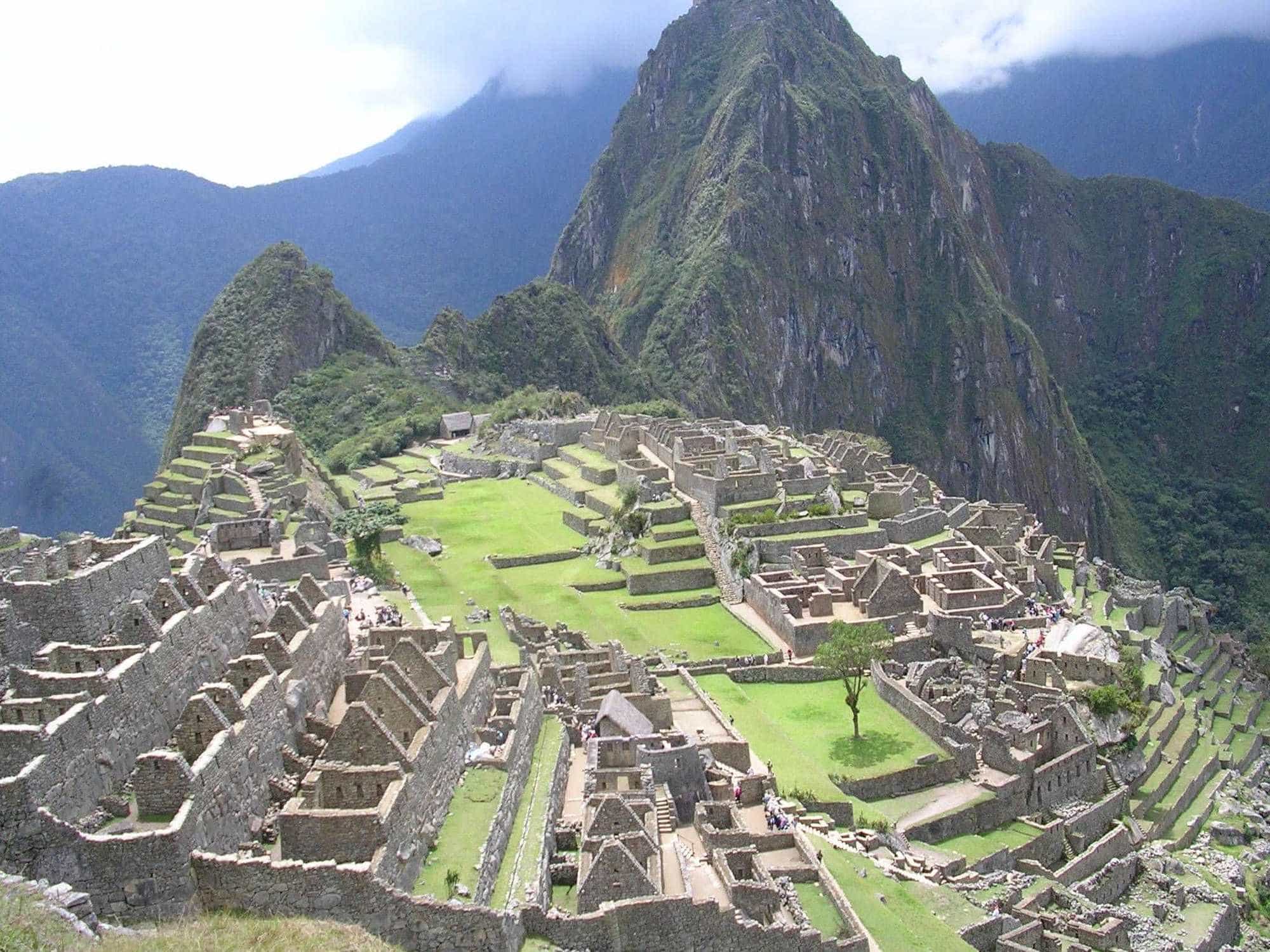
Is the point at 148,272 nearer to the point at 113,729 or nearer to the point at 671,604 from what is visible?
the point at 671,604

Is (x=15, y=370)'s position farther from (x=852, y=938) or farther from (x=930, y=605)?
(x=852, y=938)

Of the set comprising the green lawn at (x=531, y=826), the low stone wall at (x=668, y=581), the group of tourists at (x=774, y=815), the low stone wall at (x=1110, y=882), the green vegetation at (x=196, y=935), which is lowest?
the low stone wall at (x=1110, y=882)

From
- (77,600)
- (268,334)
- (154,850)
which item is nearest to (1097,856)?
(154,850)

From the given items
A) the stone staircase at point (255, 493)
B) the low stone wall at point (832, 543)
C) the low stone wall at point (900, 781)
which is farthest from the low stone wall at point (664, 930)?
the stone staircase at point (255, 493)

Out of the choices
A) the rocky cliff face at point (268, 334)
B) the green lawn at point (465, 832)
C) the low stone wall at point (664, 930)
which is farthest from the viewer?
the rocky cliff face at point (268, 334)

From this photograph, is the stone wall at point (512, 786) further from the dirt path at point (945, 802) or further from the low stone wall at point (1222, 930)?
the low stone wall at point (1222, 930)

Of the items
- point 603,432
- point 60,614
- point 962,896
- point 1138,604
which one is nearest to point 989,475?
point 603,432

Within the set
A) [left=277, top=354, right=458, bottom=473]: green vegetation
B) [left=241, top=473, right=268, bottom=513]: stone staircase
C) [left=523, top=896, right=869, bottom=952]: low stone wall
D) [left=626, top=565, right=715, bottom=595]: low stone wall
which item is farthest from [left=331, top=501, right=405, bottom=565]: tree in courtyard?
[left=277, top=354, right=458, bottom=473]: green vegetation
